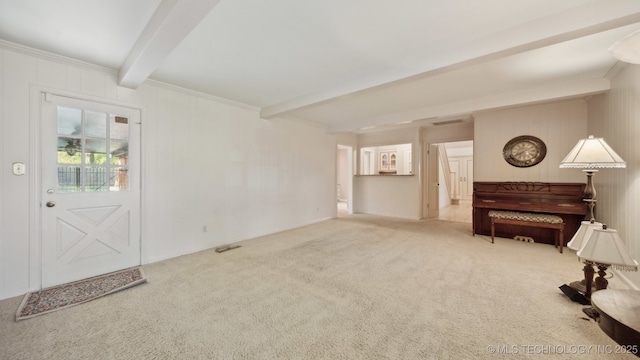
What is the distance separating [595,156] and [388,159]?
6322 millimetres

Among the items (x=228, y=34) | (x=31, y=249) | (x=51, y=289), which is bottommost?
(x=51, y=289)

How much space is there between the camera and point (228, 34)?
7.12 ft

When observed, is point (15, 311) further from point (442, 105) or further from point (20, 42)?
point (442, 105)

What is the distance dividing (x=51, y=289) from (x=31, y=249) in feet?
1.49

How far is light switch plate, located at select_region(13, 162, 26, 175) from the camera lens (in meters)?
2.36

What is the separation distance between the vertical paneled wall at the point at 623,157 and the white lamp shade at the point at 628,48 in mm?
1703

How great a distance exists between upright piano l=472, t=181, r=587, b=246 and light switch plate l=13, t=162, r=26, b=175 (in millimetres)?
6245

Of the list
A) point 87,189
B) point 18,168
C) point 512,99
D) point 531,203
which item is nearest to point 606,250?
point 531,203

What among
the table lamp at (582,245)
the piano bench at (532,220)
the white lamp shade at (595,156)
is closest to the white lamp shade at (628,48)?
the white lamp shade at (595,156)

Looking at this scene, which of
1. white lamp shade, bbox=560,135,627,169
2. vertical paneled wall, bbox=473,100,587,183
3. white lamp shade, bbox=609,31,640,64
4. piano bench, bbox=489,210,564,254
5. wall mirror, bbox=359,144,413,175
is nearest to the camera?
white lamp shade, bbox=609,31,640,64

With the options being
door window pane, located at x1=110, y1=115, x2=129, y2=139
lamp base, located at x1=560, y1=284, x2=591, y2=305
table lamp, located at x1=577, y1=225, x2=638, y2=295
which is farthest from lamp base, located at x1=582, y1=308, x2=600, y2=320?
door window pane, located at x1=110, y1=115, x2=129, y2=139

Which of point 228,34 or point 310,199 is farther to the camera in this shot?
point 310,199

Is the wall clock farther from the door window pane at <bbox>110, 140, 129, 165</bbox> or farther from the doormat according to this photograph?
the door window pane at <bbox>110, 140, 129, 165</bbox>

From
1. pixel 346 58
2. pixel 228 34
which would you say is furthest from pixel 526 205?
pixel 228 34
